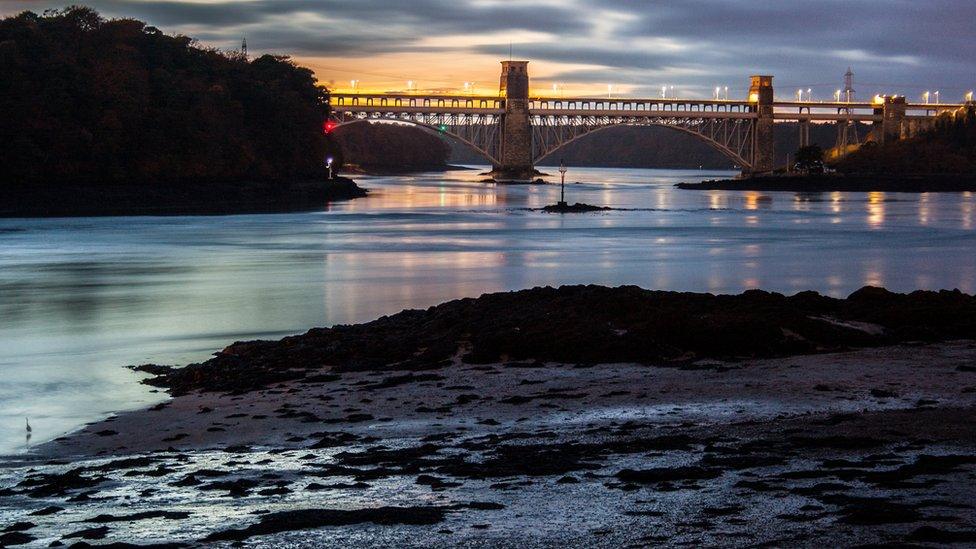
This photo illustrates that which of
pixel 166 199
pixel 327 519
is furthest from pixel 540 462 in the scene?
pixel 166 199

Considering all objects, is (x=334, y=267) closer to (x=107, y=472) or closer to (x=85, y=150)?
(x=107, y=472)

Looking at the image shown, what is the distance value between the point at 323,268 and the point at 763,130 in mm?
107207

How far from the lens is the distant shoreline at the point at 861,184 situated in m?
110

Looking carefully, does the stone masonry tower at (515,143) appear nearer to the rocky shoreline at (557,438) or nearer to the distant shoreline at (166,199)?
the distant shoreline at (166,199)

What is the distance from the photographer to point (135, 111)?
222 ft

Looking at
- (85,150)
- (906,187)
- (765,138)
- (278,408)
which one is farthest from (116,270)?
(765,138)

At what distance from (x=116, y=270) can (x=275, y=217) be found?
28791mm

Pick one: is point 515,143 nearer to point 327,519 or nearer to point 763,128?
point 763,128

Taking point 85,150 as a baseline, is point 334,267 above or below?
below

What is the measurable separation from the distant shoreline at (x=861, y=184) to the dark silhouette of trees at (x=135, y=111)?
1725 inches

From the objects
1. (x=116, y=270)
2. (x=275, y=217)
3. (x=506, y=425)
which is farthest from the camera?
(x=275, y=217)

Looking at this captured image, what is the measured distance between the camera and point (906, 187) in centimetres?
11050

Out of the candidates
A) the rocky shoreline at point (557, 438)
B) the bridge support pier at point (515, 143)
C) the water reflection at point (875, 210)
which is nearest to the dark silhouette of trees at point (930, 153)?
the water reflection at point (875, 210)

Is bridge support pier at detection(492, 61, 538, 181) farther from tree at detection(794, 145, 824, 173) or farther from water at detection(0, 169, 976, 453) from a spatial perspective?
water at detection(0, 169, 976, 453)
